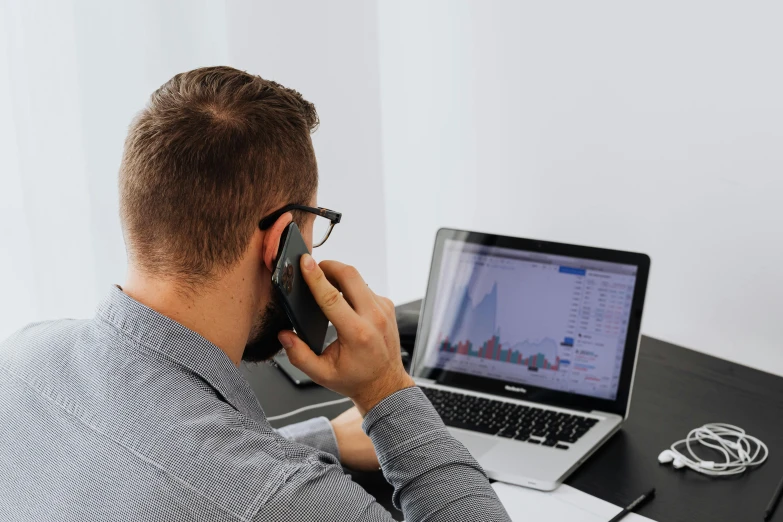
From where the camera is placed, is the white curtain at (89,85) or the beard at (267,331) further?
the white curtain at (89,85)

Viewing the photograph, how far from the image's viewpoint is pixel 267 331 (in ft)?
3.17

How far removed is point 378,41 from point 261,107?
5.23 ft

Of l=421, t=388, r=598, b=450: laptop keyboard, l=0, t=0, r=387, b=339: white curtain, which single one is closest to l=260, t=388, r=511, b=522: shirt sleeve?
l=421, t=388, r=598, b=450: laptop keyboard

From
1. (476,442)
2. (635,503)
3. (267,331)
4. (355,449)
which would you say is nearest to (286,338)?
(267,331)

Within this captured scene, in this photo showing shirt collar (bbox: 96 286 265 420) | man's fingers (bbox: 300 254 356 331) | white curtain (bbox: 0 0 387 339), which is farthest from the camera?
white curtain (bbox: 0 0 387 339)

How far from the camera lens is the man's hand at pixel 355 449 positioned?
3.78 ft

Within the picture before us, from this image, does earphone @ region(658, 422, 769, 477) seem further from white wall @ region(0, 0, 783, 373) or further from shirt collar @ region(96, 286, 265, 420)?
shirt collar @ region(96, 286, 265, 420)

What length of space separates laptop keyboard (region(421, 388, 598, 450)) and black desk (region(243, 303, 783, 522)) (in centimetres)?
6

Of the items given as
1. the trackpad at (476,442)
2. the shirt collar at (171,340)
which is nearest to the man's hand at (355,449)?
the trackpad at (476,442)

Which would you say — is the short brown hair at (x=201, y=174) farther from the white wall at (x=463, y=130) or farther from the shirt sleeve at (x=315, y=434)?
the white wall at (x=463, y=130)

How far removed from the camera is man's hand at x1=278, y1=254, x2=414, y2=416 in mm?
933

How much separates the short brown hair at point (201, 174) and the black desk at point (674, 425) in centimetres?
45

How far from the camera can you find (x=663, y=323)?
1.69 metres

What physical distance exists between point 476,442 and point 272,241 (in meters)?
0.52
